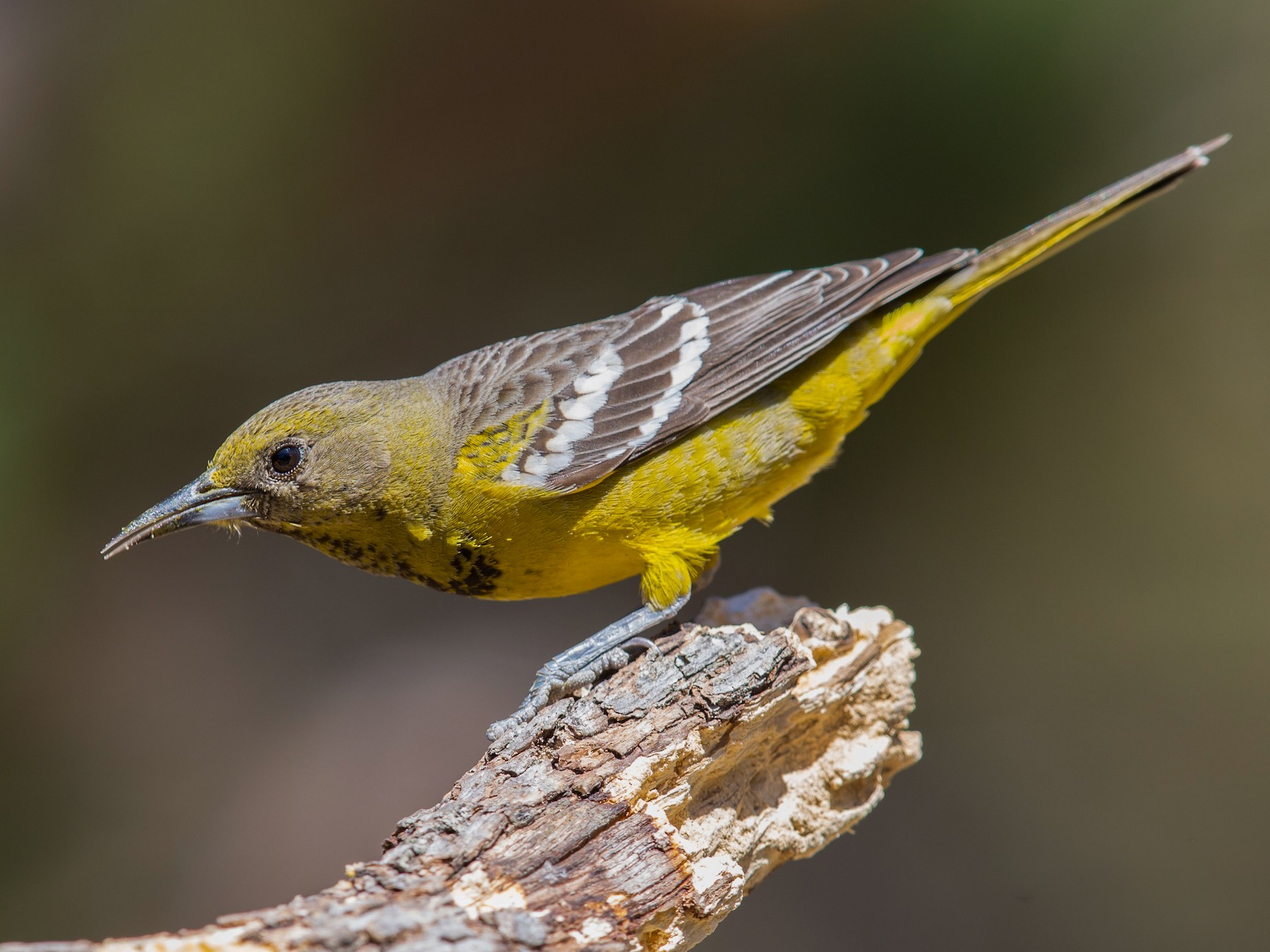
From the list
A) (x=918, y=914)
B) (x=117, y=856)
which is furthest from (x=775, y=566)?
(x=117, y=856)

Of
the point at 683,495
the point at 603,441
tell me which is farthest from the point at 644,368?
the point at 683,495

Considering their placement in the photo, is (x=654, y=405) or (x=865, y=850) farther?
(x=865, y=850)

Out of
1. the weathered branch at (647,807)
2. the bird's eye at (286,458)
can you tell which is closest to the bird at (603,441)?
the bird's eye at (286,458)

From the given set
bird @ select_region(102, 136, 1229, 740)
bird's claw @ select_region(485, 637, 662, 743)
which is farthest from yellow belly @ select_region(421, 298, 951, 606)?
bird's claw @ select_region(485, 637, 662, 743)

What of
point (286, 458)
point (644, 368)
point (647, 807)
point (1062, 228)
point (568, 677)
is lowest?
point (647, 807)

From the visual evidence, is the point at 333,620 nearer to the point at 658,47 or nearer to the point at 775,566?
the point at 775,566

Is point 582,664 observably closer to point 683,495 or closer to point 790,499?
point 683,495

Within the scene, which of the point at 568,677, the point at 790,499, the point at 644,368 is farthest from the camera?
the point at 790,499
